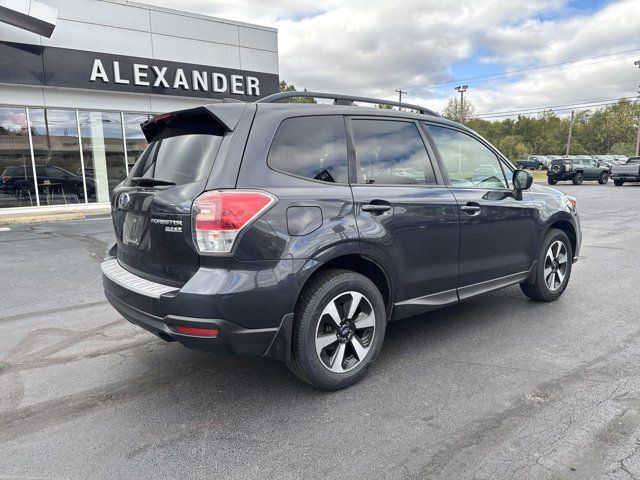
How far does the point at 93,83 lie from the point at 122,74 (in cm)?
94

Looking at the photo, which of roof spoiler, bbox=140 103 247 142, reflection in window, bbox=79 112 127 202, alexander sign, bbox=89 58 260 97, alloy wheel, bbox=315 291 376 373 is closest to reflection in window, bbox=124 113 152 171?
reflection in window, bbox=79 112 127 202

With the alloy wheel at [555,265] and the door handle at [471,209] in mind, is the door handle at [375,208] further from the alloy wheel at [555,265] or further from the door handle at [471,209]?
the alloy wheel at [555,265]

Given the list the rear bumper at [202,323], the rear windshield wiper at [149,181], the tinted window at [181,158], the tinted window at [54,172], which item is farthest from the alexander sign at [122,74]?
the rear bumper at [202,323]

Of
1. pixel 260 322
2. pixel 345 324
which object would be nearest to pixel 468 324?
pixel 345 324

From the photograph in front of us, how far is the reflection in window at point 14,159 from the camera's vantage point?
1388 centimetres

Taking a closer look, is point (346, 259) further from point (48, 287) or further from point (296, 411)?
point (48, 287)

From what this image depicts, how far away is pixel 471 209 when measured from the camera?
12.7ft

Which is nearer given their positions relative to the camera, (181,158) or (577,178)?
(181,158)

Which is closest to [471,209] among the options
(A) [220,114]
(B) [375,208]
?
(B) [375,208]

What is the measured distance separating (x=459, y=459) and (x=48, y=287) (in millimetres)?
5473

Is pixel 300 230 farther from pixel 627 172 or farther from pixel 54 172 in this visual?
pixel 627 172

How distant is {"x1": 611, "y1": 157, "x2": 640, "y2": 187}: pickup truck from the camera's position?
26.3m

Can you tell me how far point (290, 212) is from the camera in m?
2.81

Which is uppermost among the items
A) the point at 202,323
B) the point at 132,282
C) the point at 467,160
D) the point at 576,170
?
the point at 467,160
